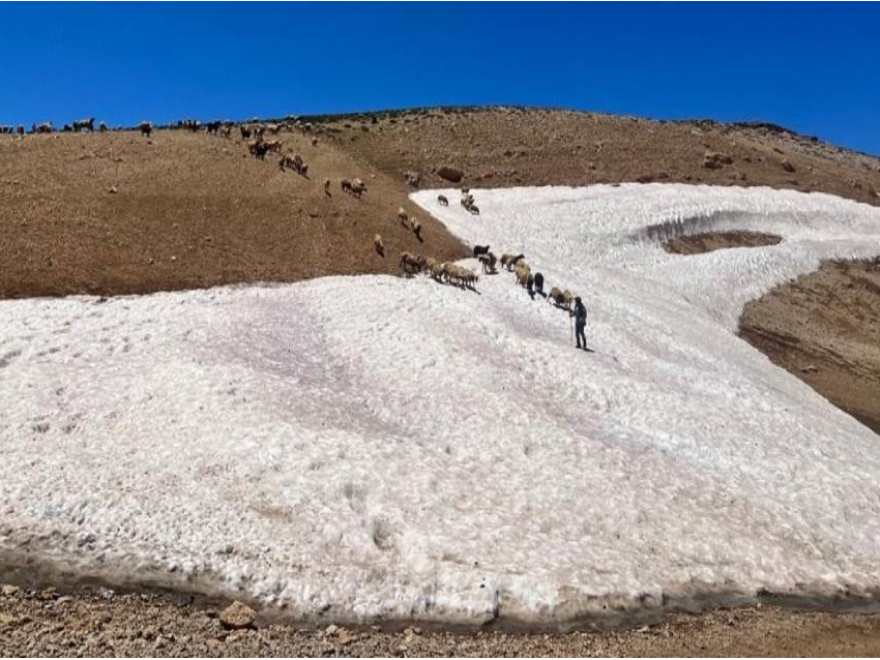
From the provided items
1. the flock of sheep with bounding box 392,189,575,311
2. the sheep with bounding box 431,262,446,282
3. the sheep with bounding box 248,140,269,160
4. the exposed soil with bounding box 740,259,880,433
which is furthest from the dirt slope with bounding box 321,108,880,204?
the sheep with bounding box 431,262,446,282

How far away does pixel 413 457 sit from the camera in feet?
65.6

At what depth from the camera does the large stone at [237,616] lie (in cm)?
1378

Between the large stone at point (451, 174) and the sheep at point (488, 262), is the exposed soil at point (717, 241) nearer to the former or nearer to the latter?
the sheep at point (488, 262)

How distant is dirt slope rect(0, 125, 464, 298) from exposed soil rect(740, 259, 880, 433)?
1957 cm

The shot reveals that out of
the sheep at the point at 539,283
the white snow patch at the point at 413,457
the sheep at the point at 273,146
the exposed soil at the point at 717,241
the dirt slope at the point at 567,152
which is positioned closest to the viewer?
the white snow patch at the point at 413,457

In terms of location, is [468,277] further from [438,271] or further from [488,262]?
[488,262]

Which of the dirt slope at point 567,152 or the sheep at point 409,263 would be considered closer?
the sheep at point 409,263

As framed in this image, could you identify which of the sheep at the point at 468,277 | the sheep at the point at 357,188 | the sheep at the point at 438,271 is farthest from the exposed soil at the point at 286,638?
→ the sheep at the point at 357,188

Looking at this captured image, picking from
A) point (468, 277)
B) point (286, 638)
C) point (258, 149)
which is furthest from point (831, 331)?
point (286, 638)

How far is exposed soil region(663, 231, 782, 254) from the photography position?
5728 cm

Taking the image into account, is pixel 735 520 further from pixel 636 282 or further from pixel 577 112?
pixel 577 112

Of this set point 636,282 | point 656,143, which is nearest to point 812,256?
point 636,282

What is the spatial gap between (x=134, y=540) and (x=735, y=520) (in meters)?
14.6

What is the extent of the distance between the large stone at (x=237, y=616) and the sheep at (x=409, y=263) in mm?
23915
